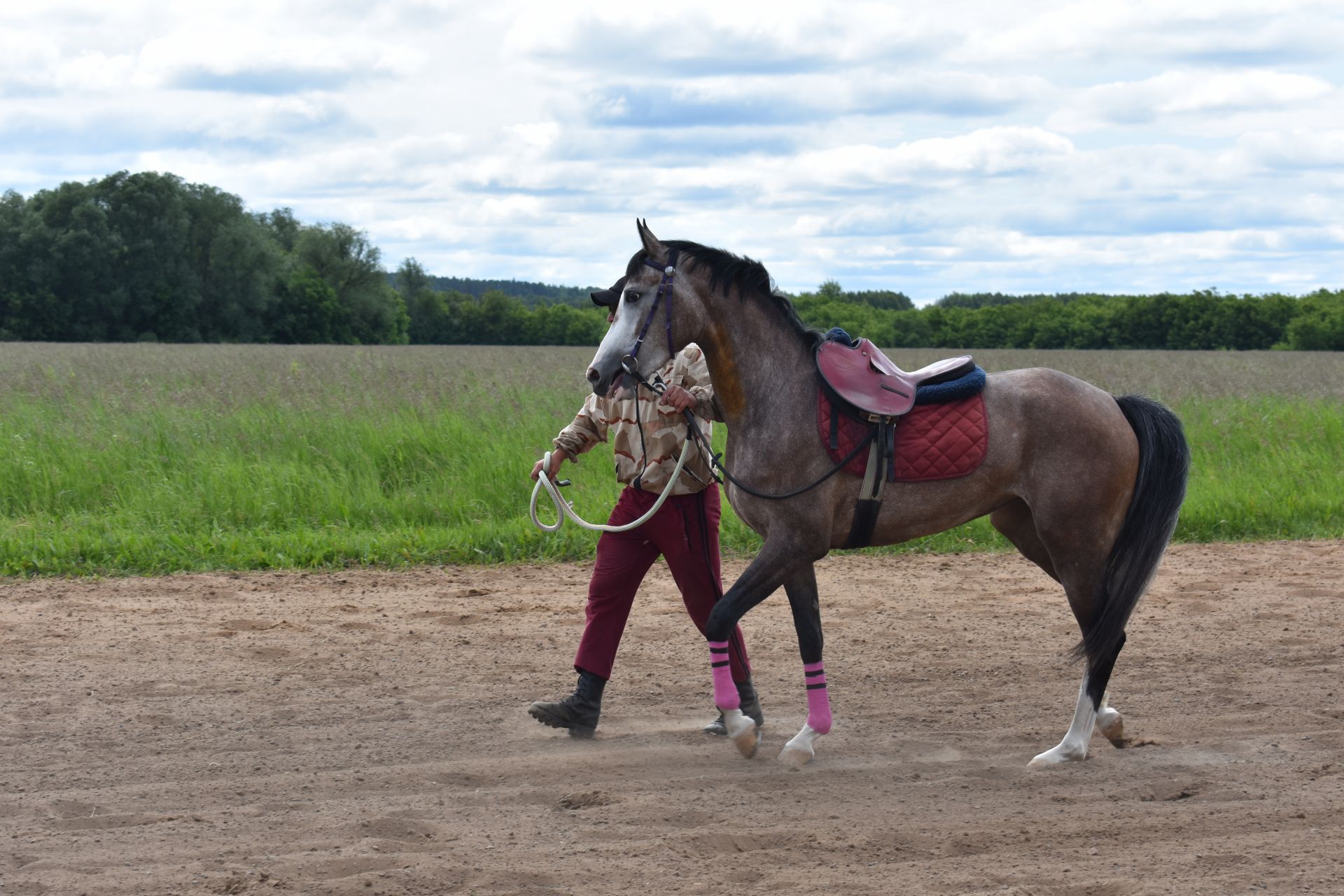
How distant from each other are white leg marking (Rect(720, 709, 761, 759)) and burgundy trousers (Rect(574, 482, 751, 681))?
11.2 inches

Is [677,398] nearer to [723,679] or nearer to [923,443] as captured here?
[923,443]

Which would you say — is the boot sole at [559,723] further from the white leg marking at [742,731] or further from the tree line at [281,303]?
the tree line at [281,303]

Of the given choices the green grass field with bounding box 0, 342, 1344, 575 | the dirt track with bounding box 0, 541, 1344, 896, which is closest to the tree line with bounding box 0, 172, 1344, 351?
the green grass field with bounding box 0, 342, 1344, 575

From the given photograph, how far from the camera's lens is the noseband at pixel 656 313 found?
4152 millimetres

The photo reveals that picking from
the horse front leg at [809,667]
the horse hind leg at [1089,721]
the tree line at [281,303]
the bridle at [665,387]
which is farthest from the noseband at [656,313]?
the tree line at [281,303]

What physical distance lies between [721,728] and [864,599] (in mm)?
2617

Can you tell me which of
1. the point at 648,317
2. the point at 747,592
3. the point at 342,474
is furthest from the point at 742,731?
the point at 342,474

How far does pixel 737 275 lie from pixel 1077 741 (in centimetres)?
215

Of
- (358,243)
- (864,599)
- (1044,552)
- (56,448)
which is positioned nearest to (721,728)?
(1044,552)

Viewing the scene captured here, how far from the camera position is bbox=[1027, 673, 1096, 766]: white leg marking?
4.45 m

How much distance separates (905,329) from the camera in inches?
1686

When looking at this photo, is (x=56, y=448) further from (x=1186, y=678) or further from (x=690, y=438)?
(x=1186, y=678)

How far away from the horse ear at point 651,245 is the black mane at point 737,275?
3cm

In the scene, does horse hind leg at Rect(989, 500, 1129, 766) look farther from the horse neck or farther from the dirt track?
the horse neck
